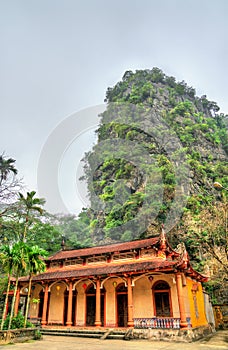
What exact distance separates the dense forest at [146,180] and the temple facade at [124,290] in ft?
13.7

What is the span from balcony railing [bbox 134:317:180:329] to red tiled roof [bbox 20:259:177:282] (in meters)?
2.43

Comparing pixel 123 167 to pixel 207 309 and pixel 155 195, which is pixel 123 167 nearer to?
A: pixel 155 195

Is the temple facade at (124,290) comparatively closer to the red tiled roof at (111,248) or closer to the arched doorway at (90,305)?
the arched doorway at (90,305)

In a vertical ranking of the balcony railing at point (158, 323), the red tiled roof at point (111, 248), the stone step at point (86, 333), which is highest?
the red tiled roof at point (111, 248)

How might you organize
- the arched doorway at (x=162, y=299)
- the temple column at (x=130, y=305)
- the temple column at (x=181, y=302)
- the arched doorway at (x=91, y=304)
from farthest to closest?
the arched doorway at (x=91, y=304), the arched doorway at (x=162, y=299), the temple column at (x=130, y=305), the temple column at (x=181, y=302)

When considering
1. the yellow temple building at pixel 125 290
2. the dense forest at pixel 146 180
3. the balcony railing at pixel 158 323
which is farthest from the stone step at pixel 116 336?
the dense forest at pixel 146 180

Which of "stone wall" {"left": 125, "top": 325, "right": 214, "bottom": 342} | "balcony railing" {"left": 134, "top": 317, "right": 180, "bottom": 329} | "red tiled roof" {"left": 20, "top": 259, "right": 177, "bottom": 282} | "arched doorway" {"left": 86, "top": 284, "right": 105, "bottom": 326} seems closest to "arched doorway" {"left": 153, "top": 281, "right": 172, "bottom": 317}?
"balcony railing" {"left": 134, "top": 317, "right": 180, "bottom": 329}

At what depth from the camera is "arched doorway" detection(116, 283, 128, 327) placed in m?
15.5

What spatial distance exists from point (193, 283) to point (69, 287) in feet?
26.4

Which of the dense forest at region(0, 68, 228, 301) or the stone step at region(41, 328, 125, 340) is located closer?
the stone step at region(41, 328, 125, 340)

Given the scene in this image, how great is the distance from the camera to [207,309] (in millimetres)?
18812

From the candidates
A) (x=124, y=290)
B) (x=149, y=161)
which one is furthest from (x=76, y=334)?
(x=149, y=161)

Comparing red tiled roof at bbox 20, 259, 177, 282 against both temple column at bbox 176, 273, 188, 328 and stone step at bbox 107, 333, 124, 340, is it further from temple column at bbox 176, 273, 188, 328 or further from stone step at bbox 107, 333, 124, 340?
stone step at bbox 107, 333, 124, 340

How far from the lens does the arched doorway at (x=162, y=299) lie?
14.3m
